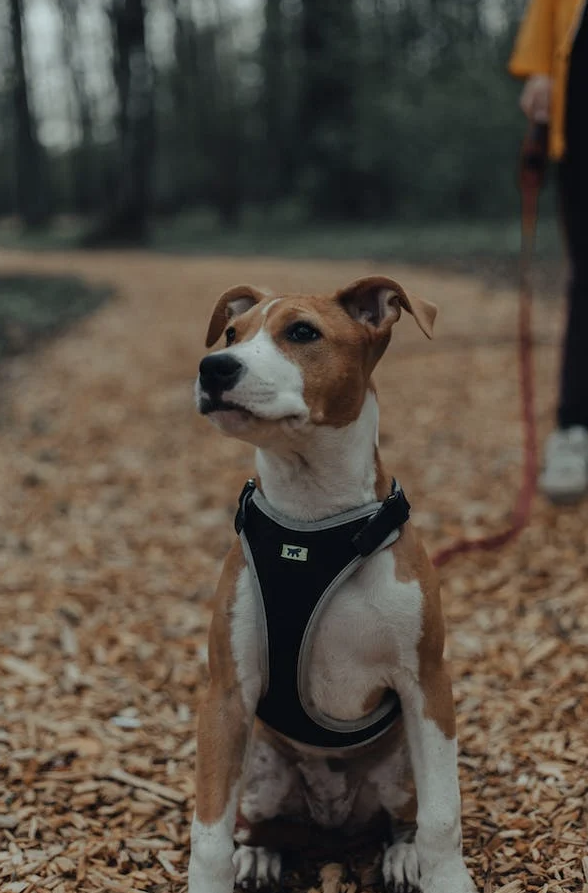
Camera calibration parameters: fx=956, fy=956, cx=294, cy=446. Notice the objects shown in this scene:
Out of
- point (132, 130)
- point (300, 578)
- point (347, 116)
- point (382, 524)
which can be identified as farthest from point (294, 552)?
point (347, 116)

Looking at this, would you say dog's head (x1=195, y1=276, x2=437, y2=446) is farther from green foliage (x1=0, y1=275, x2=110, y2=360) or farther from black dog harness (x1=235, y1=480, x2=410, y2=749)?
green foliage (x1=0, y1=275, x2=110, y2=360)

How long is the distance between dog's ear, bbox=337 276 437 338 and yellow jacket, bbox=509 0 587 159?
2.60 meters

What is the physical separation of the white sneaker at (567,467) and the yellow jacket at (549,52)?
1493mm

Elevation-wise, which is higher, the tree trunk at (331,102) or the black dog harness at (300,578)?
the black dog harness at (300,578)

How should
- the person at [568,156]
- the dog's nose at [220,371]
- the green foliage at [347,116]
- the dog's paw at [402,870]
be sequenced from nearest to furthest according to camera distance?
the dog's nose at [220,371], the dog's paw at [402,870], the person at [568,156], the green foliage at [347,116]

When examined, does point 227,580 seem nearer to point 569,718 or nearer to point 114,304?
point 569,718

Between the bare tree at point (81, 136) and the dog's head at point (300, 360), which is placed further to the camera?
the bare tree at point (81, 136)

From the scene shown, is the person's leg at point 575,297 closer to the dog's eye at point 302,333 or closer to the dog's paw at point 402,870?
the dog's eye at point 302,333

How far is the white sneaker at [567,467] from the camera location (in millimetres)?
5160

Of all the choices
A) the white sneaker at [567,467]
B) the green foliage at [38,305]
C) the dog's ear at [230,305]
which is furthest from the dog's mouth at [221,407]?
the green foliage at [38,305]

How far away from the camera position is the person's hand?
4797mm

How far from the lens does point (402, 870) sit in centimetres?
258

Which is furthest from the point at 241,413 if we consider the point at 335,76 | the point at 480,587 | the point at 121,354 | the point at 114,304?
the point at 335,76

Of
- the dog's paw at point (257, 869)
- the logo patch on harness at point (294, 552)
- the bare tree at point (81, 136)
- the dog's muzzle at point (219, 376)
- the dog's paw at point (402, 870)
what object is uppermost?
the dog's muzzle at point (219, 376)
